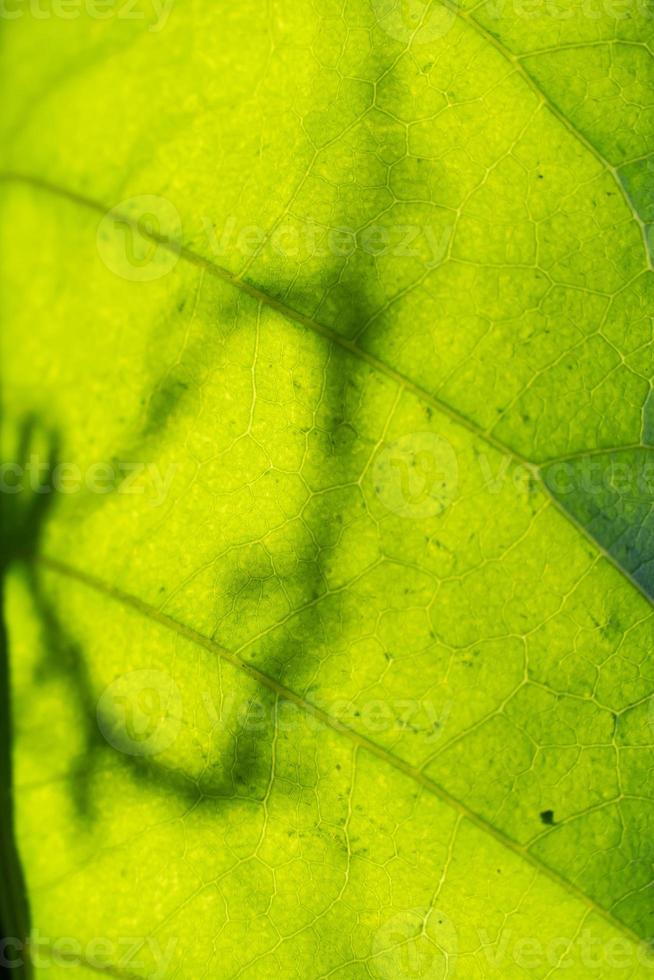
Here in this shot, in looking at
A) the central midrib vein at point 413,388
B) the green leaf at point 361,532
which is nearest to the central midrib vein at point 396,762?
the green leaf at point 361,532

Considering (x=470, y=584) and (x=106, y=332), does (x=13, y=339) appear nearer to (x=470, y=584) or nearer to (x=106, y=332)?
(x=106, y=332)

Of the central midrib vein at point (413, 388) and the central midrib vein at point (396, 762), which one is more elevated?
the central midrib vein at point (413, 388)

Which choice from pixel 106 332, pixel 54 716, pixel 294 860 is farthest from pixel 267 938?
pixel 106 332

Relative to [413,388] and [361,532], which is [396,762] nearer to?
[361,532]

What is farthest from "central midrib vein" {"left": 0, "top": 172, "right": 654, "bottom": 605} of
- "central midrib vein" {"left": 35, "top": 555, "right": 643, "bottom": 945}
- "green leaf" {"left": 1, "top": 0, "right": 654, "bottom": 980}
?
"central midrib vein" {"left": 35, "top": 555, "right": 643, "bottom": 945}

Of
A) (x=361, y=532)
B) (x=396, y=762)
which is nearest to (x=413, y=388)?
(x=361, y=532)

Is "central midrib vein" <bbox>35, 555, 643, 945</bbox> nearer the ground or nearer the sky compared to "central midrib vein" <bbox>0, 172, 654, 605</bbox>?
nearer the ground

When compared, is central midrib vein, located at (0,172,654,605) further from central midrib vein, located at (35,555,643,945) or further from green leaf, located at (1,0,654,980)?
central midrib vein, located at (35,555,643,945)

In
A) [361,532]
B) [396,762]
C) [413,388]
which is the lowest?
[396,762]

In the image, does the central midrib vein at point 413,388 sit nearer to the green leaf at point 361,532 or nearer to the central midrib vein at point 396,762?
the green leaf at point 361,532
